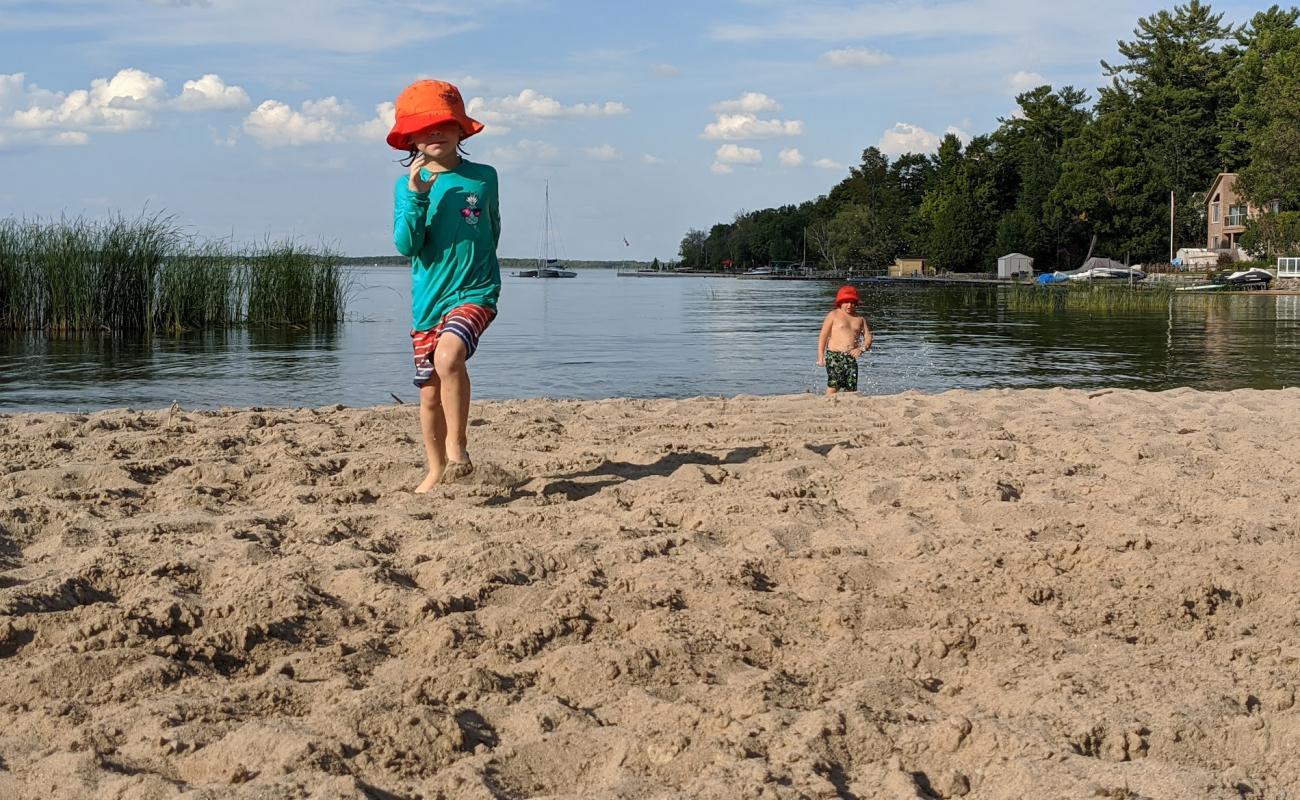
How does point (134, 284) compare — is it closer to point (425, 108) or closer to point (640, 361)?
point (640, 361)

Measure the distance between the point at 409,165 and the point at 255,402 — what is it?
8148 millimetres

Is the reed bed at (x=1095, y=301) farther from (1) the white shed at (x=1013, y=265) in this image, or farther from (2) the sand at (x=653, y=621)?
(1) the white shed at (x=1013, y=265)

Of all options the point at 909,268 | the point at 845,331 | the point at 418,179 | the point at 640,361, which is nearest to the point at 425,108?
the point at 418,179

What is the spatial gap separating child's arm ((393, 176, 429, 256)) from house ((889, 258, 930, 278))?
94.2 meters

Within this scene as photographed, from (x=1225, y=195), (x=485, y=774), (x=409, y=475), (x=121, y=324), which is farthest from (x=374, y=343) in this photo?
(x=1225, y=195)

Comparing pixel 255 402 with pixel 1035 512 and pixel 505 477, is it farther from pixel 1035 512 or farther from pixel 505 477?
pixel 1035 512

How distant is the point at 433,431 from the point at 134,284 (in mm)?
20059

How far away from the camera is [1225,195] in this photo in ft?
241

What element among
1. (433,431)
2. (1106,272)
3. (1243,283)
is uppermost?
(1106,272)

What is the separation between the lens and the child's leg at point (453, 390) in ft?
16.4

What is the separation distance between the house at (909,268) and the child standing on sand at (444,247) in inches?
3699

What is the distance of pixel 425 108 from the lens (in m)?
4.93

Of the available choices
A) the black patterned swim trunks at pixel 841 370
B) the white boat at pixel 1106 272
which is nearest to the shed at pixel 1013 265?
the white boat at pixel 1106 272

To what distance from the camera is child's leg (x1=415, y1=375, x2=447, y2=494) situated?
5.22m
